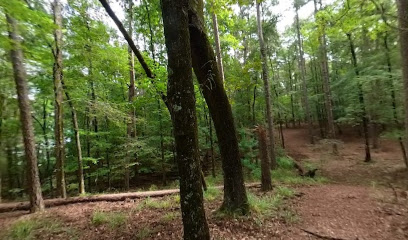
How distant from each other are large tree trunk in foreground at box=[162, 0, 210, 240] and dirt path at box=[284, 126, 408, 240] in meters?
2.47

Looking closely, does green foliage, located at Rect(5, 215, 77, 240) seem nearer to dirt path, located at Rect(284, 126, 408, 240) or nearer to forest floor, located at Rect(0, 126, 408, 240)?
forest floor, located at Rect(0, 126, 408, 240)

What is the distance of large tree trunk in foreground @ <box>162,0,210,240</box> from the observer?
314 centimetres

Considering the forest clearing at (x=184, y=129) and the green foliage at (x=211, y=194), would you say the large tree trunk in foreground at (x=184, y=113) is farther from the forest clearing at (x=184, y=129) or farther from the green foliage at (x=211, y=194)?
the green foliage at (x=211, y=194)

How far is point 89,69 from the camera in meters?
9.69

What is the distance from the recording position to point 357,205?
6.64m

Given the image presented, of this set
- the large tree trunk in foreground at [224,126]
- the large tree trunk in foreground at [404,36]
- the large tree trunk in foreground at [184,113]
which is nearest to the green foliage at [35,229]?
the large tree trunk in foreground at [184,113]

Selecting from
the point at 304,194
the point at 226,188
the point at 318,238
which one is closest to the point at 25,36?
the point at 226,188

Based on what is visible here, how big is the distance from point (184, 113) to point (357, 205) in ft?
21.1

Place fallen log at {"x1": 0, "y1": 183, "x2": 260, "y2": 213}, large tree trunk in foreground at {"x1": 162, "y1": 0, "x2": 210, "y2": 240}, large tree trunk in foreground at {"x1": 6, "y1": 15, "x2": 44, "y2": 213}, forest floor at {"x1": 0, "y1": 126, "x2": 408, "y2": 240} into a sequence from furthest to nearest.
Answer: fallen log at {"x1": 0, "y1": 183, "x2": 260, "y2": 213} → large tree trunk in foreground at {"x1": 6, "y1": 15, "x2": 44, "y2": 213} → forest floor at {"x1": 0, "y1": 126, "x2": 408, "y2": 240} → large tree trunk in foreground at {"x1": 162, "y1": 0, "x2": 210, "y2": 240}

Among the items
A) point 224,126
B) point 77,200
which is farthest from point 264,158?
point 77,200

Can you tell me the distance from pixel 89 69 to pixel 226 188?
26.0 feet

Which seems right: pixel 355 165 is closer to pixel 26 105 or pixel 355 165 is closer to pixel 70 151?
pixel 26 105

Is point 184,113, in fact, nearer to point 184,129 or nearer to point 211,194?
point 184,129

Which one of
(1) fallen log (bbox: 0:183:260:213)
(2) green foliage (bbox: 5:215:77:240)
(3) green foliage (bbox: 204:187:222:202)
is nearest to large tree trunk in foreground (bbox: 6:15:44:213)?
(1) fallen log (bbox: 0:183:260:213)
